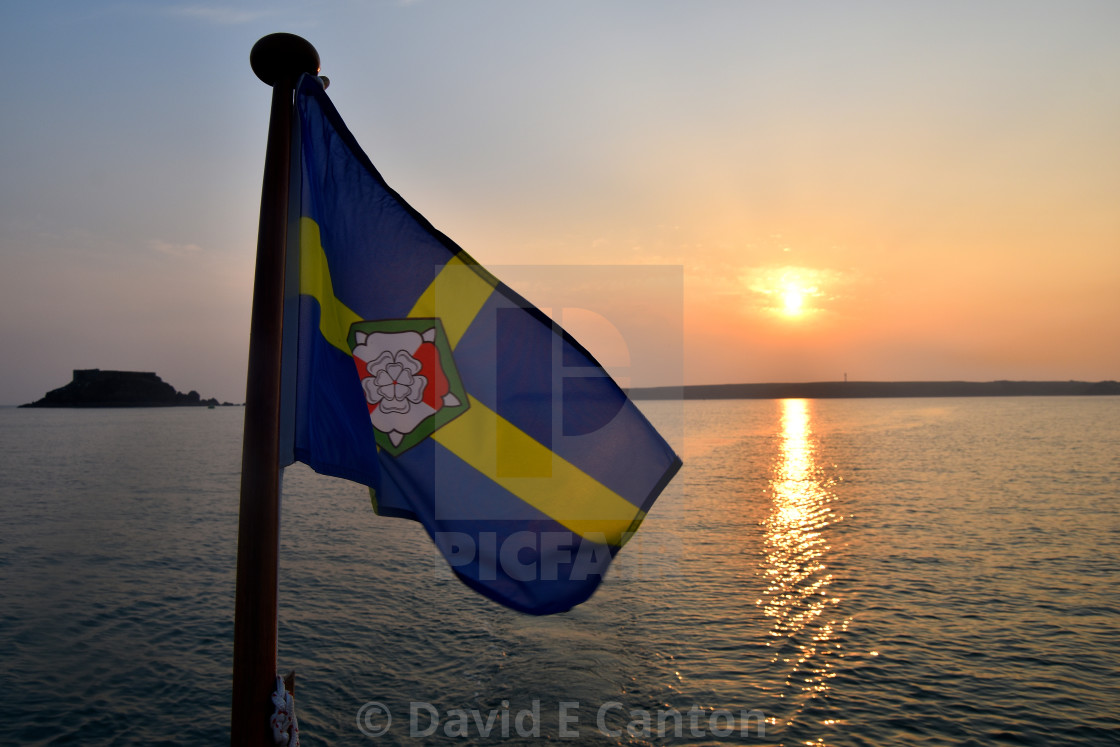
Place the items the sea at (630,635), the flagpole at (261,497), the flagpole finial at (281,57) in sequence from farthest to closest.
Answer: the sea at (630,635), the flagpole finial at (281,57), the flagpole at (261,497)

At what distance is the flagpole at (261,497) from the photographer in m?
2.90

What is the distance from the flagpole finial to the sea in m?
8.90

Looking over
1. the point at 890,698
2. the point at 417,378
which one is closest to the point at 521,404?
the point at 417,378

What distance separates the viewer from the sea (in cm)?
1002

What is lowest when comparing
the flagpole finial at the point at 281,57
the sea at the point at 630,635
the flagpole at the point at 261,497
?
the sea at the point at 630,635

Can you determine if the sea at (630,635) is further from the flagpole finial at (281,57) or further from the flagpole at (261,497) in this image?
the flagpole finial at (281,57)

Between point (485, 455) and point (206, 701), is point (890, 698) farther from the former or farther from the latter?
point (206, 701)

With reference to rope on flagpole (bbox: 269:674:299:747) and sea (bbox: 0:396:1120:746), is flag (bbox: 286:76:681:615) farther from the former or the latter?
sea (bbox: 0:396:1120:746)

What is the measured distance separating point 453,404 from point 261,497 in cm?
121

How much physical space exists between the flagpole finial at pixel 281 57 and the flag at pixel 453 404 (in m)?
0.41

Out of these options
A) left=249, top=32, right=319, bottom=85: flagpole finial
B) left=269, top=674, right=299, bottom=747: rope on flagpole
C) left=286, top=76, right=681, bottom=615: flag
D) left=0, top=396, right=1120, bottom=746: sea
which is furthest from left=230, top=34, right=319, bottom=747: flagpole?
left=0, top=396, right=1120, bottom=746: sea

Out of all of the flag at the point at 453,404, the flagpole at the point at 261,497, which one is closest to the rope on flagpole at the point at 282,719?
the flagpole at the point at 261,497

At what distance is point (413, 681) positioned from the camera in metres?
11.4

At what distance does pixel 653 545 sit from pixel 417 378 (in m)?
19.8
